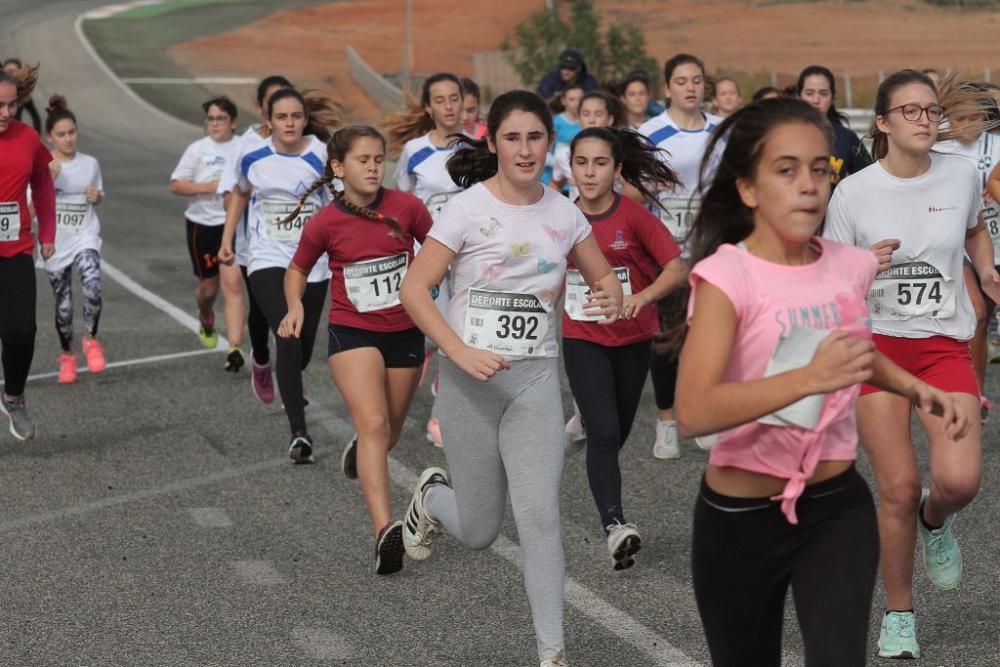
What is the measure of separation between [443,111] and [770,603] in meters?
6.35

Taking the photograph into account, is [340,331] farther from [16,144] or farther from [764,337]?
[764,337]

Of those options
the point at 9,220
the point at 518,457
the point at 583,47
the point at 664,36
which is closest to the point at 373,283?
the point at 518,457

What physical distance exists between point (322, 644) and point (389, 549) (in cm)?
92

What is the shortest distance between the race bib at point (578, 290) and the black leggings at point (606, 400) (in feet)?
0.40

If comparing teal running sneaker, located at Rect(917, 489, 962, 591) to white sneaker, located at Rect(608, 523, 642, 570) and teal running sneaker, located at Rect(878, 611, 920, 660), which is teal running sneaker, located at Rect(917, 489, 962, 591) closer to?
teal running sneaker, located at Rect(878, 611, 920, 660)

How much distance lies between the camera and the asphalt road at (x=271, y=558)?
6.10m

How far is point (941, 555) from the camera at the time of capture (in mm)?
6301

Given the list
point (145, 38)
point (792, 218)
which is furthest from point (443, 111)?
point (145, 38)

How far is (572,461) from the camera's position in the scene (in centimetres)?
921

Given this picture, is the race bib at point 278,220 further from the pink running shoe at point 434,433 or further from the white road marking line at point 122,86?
the white road marking line at point 122,86

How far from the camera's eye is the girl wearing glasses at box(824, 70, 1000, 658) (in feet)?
19.1

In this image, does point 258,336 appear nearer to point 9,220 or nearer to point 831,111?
point 9,220

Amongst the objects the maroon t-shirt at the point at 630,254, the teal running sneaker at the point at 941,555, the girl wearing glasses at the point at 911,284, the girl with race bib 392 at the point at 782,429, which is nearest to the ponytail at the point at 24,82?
the maroon t-shirt at the point at 630,254

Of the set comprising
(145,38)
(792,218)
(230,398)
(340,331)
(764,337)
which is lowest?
(145,38)
